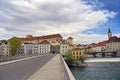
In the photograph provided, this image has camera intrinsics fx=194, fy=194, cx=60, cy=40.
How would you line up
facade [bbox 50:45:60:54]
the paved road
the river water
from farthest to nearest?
facade [bbox 50:45:60:54] → the river water → the paved road

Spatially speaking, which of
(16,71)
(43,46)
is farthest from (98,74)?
(43,46)

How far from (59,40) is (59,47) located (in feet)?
37.6

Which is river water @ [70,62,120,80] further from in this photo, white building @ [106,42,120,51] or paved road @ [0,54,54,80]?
white building @ [106,42,120,51]

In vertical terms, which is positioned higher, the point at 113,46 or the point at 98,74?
the point at 113,46

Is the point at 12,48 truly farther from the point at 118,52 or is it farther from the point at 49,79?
the point at 118,52

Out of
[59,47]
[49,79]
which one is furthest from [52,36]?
[49,79]

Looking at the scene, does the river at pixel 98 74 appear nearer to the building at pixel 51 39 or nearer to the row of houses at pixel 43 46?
the row of houses at pixel 43 46

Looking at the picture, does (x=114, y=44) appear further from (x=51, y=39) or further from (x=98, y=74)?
(x=98, y=74)

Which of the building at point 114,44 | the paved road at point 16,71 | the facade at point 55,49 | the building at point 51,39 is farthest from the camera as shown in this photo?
the building at point 114,44

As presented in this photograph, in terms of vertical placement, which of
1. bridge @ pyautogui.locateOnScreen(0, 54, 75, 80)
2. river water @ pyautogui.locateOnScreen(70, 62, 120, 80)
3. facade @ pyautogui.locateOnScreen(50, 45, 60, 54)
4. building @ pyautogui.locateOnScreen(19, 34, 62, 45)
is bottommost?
river water @ pyautogui.locateOnScreen(70, 62, 120, 80)

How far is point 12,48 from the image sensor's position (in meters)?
76.9

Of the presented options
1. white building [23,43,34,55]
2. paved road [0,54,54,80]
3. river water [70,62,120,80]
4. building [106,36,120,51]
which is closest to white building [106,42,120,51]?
building [106,36,120,51]

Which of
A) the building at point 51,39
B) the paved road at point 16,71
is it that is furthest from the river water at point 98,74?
the building at point 51,39

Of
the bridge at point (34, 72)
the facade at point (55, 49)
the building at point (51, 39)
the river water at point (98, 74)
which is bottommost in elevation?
the river water at point (98, 74)
